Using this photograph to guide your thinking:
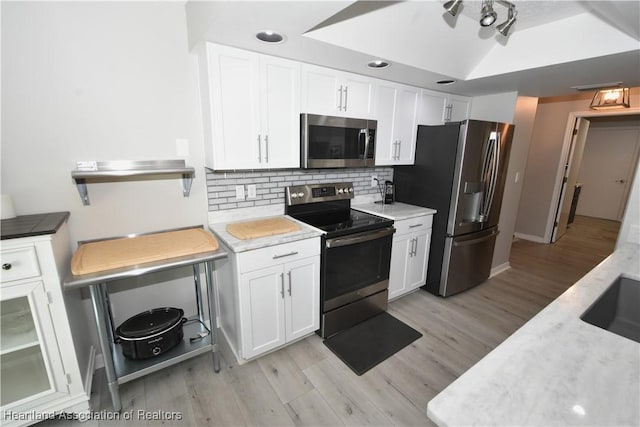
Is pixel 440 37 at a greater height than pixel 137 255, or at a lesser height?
greater

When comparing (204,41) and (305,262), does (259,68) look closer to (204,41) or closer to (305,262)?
(204,41)

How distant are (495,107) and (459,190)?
4.25 feet

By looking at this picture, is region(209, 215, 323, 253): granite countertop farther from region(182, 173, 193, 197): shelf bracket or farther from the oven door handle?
region(182, 173, 193, 197): shelf bracket

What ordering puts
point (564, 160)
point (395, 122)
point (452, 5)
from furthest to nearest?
point (564, 160) → point (395, 122) → point (452, 5)

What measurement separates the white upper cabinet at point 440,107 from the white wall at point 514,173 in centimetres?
55

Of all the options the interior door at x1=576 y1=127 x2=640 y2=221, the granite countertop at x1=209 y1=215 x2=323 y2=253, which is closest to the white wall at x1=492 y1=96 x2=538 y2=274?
the granite countertop at x1=209 y1=215 x2=323 y2=253

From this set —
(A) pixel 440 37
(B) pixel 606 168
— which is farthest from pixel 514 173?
(B) pixel 606 168

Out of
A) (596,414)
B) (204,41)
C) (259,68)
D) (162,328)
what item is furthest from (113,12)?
(596,414)

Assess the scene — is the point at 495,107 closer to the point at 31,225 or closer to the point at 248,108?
the point at 248,108

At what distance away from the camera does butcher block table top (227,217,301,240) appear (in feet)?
6.57

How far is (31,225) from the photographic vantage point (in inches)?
57.9

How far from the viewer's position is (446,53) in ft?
7.40

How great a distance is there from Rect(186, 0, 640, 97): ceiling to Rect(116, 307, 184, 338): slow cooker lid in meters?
1.87

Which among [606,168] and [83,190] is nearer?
[83,190]
